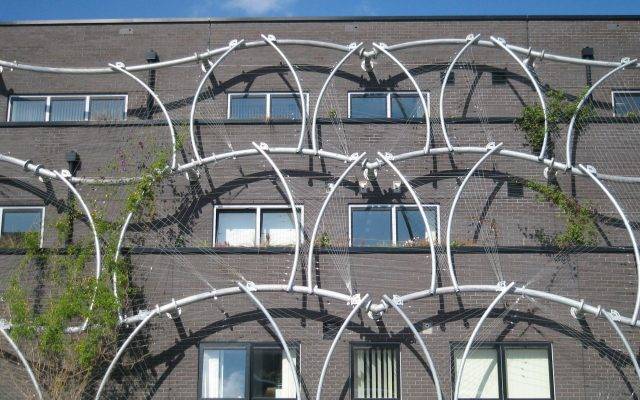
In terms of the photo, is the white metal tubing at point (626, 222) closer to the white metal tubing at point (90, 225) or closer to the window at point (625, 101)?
the window at point (625, 101)

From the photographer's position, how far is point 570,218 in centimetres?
1531

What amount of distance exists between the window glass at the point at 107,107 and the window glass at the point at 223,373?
5773 millimetres

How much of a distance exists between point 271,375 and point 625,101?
933cm

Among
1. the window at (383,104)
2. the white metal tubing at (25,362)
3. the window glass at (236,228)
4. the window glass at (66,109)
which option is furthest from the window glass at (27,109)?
the window at (383,104)

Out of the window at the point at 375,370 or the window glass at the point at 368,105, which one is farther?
the window glass at the point at 368,105

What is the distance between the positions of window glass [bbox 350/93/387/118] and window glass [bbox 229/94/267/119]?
189 cm

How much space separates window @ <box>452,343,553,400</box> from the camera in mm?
14273

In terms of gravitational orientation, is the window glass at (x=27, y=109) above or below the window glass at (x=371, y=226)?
above

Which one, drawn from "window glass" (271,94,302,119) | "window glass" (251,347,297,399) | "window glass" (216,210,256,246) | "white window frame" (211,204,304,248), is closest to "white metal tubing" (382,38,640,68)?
"window glass" (271,94,302,119)

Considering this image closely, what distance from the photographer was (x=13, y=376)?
46.6 ft

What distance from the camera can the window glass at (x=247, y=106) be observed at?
17.2m

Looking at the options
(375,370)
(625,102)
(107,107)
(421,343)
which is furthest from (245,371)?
(625,102)

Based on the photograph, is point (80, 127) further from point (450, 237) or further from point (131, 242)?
point (450, 237)

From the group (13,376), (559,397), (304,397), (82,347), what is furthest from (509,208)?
(13,376)
